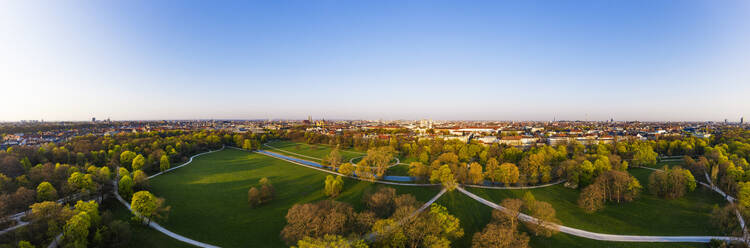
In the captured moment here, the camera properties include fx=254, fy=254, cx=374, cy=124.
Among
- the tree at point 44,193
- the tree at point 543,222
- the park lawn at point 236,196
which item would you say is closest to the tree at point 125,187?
the park lawn at point 236,196

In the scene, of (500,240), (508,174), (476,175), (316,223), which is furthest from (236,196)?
(508,174)

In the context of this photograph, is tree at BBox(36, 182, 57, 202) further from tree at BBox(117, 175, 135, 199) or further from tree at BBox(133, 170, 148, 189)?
tree at BBox(133, 170, 148, 189)

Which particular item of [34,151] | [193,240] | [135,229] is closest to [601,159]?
[193,240]

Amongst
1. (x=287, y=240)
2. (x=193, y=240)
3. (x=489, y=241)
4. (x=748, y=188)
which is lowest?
(x=193, y=240)

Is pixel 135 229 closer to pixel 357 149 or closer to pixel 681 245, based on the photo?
pixel 681 245

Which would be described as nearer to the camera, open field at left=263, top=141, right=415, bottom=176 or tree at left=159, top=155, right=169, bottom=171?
tree at left=159, top=155, right=169, bottom=171

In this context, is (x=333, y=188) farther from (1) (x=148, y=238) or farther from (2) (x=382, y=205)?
(1) (x=148, y=238)

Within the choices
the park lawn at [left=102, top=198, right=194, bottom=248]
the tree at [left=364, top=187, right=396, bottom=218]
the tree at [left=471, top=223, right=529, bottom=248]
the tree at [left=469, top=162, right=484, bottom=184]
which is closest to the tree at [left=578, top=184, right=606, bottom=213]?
the tree at [left=469, top=162, right=484, bottom=184]
